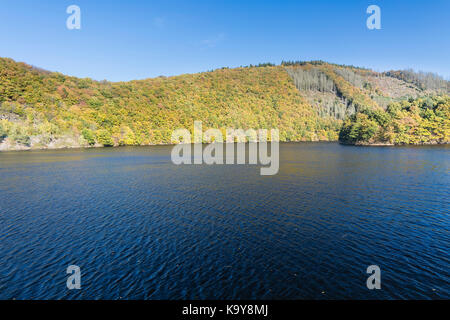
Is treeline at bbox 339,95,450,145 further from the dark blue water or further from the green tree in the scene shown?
the green tree

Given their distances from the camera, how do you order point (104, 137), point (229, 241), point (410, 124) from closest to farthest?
point (229, 241) < point (410, 124) < point (104, 137)

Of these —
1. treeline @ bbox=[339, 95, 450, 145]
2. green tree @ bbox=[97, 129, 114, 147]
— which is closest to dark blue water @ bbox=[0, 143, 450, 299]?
treeline @ bbox=[339, 95, 450, 145]

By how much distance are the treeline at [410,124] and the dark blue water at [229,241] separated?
12360 centimetres

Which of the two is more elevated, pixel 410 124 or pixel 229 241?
pixel 410 124

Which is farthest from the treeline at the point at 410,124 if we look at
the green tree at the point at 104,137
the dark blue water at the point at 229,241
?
the green tree at the point at 104,137

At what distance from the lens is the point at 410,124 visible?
147750 mm

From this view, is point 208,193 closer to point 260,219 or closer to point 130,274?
point 260,219

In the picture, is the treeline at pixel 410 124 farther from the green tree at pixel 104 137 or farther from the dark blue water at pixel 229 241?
the green tree at pixel 104 137

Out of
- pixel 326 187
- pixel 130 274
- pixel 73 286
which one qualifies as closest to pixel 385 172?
pixel 326 187

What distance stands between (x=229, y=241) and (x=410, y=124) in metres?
175

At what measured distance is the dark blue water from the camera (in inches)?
665

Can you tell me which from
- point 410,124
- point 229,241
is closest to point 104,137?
point 229,241

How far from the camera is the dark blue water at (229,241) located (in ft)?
55.4

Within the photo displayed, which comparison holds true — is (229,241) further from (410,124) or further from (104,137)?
(104,137)
